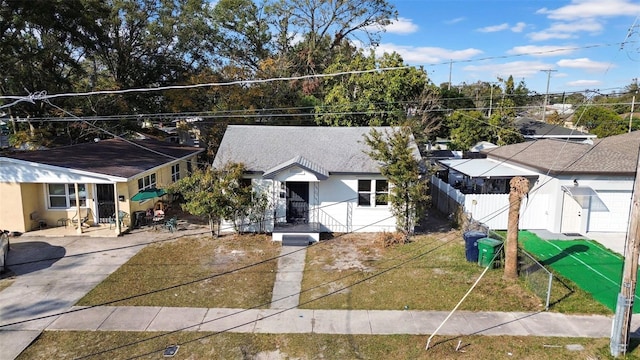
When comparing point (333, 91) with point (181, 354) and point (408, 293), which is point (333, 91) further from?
point (181, 354)

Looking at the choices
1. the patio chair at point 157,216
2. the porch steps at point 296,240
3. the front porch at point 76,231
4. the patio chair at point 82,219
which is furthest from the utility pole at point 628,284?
the patio chair at point 82,219

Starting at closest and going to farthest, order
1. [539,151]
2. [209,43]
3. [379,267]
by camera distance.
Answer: [379,267] → [539,151] → [209,43]

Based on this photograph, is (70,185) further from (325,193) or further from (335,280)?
(335,280)

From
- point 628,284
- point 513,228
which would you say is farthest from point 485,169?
point 628,284

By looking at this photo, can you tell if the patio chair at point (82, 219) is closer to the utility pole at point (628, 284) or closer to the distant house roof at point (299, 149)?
the distant house roof at point (299, 149)

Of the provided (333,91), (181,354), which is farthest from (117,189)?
(333,91)

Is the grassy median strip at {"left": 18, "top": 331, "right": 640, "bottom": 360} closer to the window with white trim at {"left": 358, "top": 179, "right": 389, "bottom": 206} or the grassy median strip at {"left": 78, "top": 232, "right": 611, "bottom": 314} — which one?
the grassy median strip at {"left": 78, "top": 232, "right": 611, "bottom": 314}
